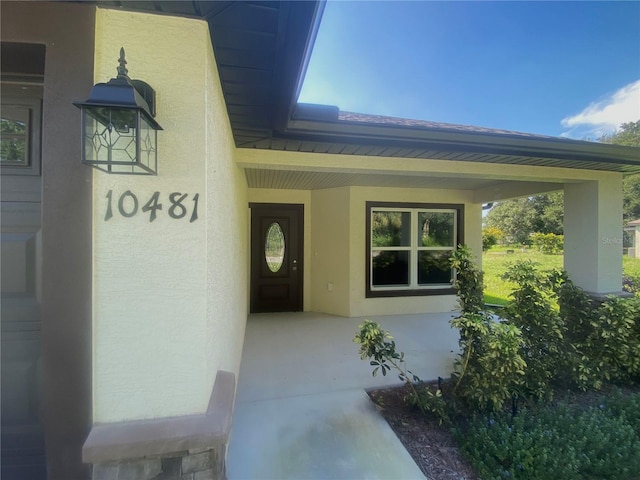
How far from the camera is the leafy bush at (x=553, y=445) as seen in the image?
201cm

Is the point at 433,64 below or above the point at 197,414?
above

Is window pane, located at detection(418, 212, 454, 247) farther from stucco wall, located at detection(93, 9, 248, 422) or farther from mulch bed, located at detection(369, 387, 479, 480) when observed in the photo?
stucco wall, located at detection(93, 9, 248, 422)

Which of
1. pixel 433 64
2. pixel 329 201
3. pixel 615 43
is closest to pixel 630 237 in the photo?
pixel 615 43

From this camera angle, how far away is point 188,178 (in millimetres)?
1485

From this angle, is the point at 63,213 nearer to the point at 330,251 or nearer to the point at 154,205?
the point at 154,205

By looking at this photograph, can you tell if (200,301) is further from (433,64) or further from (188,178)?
(433,64)

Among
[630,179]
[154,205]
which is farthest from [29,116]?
[630,179]

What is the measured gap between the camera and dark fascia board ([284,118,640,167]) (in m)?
2.77

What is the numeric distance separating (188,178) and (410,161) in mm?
2953

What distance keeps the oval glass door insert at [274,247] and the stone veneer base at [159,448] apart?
4.91 metres

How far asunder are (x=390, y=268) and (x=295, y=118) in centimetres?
465

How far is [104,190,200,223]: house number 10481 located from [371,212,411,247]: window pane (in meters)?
5.10

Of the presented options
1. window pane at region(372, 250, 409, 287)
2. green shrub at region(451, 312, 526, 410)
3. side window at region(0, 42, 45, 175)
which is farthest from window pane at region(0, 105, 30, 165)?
window pane at region(372, 250, 409, 287)

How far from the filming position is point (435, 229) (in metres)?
6.62
